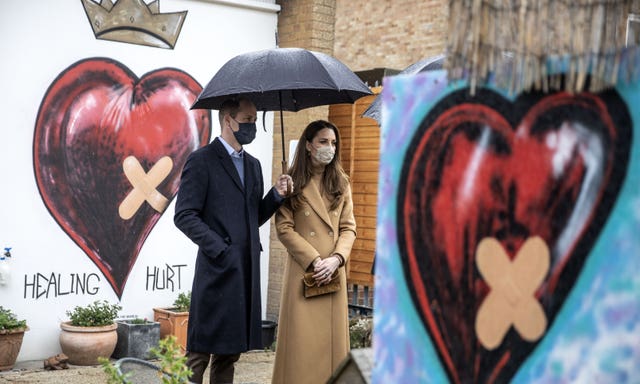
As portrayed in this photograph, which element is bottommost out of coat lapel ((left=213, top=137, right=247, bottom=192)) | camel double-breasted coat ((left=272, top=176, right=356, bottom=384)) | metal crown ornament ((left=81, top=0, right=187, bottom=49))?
camel double-breasted coat ((left=272, top=176, right=356, bottom=384))

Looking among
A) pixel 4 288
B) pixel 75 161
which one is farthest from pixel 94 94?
pixel 4 288

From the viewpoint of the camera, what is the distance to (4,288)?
7.64 m

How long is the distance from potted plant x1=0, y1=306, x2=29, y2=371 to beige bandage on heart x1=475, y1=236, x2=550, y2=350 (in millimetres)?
5901

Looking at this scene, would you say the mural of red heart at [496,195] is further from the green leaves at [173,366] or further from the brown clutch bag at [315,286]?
the brown clutch bag at [315,286]

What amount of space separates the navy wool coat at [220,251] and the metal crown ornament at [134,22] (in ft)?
11.3

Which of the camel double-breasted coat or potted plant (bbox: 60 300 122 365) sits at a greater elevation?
the camel double-breasted coat

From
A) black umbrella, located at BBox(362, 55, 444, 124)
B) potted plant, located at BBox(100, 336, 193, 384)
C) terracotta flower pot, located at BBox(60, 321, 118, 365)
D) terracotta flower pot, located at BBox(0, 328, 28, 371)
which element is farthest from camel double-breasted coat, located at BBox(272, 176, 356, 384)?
terracotta flower pot, located at BBox(0, 328, 28, 371)

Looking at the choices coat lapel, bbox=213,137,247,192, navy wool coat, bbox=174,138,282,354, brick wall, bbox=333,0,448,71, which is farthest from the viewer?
brick wall, bbox=333,0,448,71

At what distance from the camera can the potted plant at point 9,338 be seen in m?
7.34

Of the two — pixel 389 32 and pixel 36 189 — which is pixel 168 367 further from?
pixel 389 32

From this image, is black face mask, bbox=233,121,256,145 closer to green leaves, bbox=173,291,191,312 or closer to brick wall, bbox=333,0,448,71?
green leaves, bbox=173,291,191,312

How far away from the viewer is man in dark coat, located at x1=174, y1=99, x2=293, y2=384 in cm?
512

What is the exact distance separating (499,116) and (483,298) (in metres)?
0.45

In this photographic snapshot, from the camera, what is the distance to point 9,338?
7.36 m
